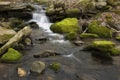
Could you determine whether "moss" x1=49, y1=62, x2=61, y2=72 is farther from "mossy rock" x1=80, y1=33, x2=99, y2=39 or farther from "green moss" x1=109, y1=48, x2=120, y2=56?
"mossy rock" x1=80, y1=33, x2=99, y2=39

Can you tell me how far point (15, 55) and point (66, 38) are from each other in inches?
189

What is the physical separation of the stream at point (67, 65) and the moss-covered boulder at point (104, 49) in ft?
1.42

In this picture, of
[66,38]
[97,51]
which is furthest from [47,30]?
[97,51]

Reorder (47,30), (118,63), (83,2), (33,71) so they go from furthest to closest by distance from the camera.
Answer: (83,2) < (47,30) < (118,63) < (33,71)

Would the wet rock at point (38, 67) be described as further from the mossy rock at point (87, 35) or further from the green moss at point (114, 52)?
the mossy rock at point (87, 35)

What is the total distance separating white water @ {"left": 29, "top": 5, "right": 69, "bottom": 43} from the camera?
16.5 m

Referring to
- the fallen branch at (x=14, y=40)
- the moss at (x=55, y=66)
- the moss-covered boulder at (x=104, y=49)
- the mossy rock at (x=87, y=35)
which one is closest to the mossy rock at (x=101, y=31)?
the mossy rock at (x=87, y=35)

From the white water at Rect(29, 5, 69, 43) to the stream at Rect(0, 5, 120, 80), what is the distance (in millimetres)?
67

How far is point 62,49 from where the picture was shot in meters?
14.6

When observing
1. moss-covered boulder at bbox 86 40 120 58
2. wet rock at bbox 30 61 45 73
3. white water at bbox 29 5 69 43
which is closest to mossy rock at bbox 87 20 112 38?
white water at bbox 29 5 69 43

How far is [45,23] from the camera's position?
20.4 meters

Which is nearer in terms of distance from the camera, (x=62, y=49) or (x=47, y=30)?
(x=62, y=49)

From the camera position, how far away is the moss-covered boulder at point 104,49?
13.1 m

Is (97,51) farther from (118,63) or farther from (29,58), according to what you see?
(29,58)
